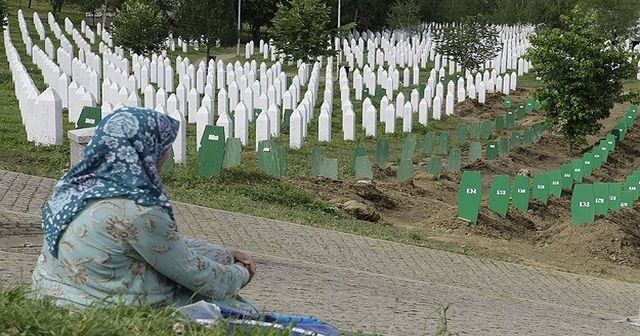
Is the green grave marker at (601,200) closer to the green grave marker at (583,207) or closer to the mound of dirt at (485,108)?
the green grave marker at (583,207)

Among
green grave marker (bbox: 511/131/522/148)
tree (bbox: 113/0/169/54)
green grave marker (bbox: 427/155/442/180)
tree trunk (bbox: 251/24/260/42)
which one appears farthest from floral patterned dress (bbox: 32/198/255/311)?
tree trunk (bbox: 251/24/260/42)

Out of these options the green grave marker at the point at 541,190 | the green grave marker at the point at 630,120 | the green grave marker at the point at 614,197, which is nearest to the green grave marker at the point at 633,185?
the green grave marker at the point at 614,197

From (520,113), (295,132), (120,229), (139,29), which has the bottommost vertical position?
(520,113)

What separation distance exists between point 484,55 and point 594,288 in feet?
113

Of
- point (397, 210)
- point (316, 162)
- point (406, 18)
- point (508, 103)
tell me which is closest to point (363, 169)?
point (316, 162)

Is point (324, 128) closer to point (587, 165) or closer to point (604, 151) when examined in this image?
point (587, 165)

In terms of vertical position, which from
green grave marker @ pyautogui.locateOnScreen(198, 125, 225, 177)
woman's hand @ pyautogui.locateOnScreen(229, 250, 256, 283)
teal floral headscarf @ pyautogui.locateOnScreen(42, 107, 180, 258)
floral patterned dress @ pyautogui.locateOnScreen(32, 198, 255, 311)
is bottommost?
green grave marker @ pyautogui.locateOnScreen(198, 125, 225, 177)

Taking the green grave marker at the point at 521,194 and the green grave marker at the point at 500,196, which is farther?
the green grave marker at the point at 521,194

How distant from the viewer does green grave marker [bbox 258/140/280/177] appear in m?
17.7

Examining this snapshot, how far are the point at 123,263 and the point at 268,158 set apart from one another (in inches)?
500

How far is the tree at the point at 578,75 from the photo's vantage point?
2780cm

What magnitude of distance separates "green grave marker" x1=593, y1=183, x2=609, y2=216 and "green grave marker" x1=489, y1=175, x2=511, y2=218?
4.30 ft

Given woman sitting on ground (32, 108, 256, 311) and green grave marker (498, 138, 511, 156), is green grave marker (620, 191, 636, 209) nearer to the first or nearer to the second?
green grave marker (498, 138, 511, 156)

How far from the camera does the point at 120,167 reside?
5035 millimetres
